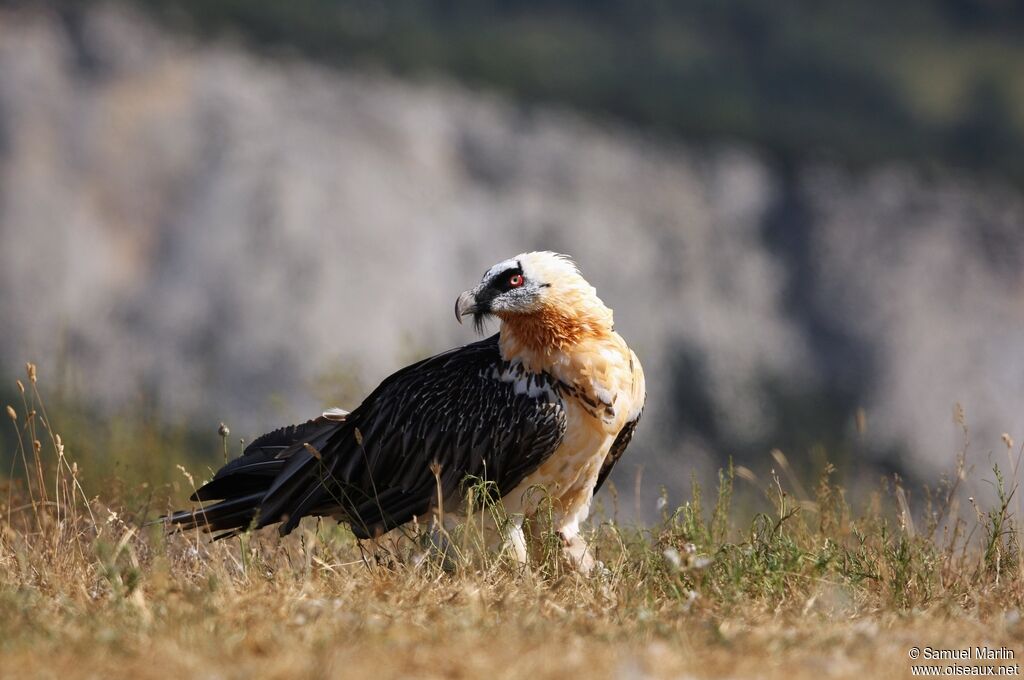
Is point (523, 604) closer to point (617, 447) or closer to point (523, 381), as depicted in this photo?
point (523, 381)

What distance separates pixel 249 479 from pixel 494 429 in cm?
147

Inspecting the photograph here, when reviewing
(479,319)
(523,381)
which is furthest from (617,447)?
(479,319)

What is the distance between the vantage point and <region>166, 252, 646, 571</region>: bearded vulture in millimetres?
6230

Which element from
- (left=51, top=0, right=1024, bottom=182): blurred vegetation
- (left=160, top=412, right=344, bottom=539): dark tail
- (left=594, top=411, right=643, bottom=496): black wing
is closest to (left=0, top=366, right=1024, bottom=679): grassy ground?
(left=160, top=412, right=344, bottom=539): dark tail

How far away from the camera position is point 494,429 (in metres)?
6.29

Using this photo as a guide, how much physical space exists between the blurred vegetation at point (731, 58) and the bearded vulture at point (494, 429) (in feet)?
139

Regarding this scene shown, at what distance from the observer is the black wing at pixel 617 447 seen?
21.9 ft

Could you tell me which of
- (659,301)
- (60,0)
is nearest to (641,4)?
(659,301)

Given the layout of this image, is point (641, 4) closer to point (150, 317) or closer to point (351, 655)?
point (150, 317)

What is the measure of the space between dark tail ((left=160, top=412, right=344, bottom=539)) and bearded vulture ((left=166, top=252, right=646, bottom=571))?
0.01 m

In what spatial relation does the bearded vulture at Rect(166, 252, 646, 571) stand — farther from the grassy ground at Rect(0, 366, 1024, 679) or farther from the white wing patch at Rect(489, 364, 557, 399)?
the grassy ground at Rect(0, 366, 1024, 679)

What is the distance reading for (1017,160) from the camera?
188ft

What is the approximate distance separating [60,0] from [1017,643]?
4658 centimetres

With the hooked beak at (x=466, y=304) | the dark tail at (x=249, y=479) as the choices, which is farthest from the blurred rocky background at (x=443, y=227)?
the hooked beak at (x=466, y=304)
